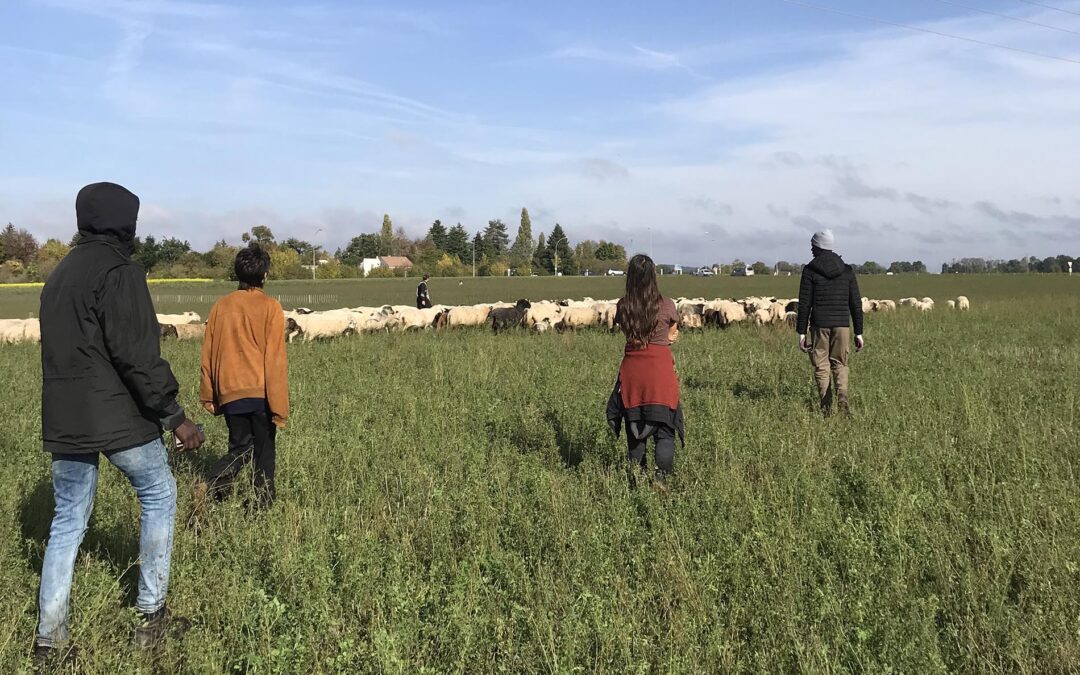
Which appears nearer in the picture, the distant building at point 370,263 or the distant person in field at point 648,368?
the distant person in field at point 648,368

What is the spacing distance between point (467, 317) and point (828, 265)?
14358mm

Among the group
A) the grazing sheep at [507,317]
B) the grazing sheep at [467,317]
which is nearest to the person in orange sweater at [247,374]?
the grazing sheep at [507,317]

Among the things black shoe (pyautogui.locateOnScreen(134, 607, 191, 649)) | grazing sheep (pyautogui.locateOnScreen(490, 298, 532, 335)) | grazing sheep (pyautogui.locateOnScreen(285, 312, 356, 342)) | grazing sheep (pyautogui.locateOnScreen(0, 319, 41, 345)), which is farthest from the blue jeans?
grazing sheep (pyautogui.locateOnScreen(0, 319, 41, 345))

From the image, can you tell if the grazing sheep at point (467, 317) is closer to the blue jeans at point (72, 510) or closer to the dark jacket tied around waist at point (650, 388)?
the dark jacket tied around waist at point (650, 388)

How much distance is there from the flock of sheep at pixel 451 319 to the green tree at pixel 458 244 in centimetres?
10537

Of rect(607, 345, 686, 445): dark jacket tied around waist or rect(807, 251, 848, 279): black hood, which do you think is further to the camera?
rect(807, 251, 848, 279): black hood

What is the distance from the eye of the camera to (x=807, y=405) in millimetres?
8414

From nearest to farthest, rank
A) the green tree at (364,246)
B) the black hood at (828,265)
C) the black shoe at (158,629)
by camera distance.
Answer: the black shoe at (158,629), the black hood at (828,265), the green tree at (364,246)

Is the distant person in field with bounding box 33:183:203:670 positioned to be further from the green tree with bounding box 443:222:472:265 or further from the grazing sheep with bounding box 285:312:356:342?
the green tree with bounding box 443:222:472:265

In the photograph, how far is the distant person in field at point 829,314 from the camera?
8.02 metres

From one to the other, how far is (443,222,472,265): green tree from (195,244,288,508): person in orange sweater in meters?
122

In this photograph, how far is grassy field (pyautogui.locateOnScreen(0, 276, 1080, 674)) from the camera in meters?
3.21

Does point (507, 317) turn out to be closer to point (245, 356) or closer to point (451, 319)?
point (451, 319)

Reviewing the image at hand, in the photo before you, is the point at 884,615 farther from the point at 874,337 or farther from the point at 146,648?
the point at 874,337
